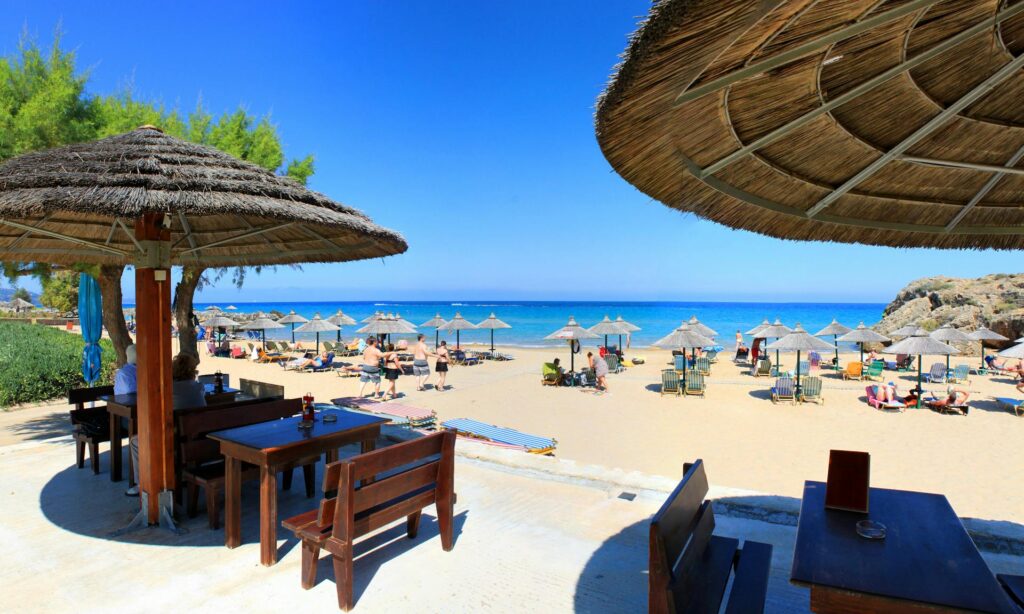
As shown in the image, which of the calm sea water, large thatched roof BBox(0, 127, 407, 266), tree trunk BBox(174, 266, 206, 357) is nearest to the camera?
large thatched roof BBox(0, 127, 407, 266)

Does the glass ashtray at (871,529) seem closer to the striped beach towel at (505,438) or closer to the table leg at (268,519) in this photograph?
the table leg at (268,519)

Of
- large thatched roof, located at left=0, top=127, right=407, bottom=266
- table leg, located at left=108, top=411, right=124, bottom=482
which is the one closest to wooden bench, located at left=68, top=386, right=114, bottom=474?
table leg, located at left=108, top=411, right=124, bottom=482

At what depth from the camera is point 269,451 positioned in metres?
3.46

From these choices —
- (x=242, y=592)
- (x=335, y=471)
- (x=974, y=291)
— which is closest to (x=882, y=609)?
(x=335, y=471)

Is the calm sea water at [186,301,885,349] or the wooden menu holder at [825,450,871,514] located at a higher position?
the wooden menu holder at [825,450,871,514]

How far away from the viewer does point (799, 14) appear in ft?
5.41

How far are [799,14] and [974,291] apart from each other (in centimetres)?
3934

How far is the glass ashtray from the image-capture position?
7.50 feet

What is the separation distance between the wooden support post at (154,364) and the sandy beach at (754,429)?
563cm

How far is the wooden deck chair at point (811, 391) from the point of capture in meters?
13.7

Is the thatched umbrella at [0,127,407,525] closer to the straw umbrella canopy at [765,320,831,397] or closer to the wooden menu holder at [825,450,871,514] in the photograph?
the wooden menu holder at [825,450,871,514]

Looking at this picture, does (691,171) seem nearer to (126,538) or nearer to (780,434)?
(126,538)

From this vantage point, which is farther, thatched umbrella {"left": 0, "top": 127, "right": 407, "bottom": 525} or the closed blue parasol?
the closed blue parasol

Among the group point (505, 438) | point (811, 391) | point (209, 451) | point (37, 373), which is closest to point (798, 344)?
point (811, 391)
